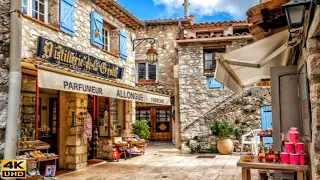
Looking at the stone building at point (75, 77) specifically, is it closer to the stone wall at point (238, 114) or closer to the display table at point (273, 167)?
the stone wall at point (238, 114)

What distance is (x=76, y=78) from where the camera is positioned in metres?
7.18

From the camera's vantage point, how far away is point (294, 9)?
10.9 ft

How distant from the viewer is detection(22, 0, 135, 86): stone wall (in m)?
7.86

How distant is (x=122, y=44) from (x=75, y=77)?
6.16 metres

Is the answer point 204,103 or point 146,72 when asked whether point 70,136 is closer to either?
point 204,103

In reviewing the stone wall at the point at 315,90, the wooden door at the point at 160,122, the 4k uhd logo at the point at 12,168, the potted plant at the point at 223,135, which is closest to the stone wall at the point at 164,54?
the wooden door at the point at 160,122

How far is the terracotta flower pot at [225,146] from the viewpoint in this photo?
43.5 feet

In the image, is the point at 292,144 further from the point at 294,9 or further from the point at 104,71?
the point at 104,71

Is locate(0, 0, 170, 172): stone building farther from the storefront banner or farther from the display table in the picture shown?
the display table

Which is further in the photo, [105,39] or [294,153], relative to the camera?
[105,39]

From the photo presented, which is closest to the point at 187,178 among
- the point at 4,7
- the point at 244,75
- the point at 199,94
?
the point at 244,75

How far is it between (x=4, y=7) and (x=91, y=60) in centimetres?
746

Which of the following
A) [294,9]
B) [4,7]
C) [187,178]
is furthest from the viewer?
[187,178]

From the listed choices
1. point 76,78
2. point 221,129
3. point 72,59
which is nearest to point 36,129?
point 76,78
